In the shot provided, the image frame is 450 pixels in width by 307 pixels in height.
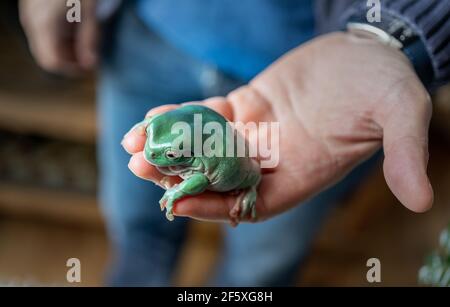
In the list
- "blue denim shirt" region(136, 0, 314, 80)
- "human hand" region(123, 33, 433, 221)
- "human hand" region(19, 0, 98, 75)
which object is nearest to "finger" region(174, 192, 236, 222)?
"human hand" region(123, 33, 433, 221)

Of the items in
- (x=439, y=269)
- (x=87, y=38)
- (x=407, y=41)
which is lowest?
(x=439, y=269)

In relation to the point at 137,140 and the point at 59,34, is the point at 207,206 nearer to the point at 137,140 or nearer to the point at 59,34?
the point at 137,140

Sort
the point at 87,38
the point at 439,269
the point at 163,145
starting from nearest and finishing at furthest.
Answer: the point at 163,145
the point at 439,269
the point at 87,38

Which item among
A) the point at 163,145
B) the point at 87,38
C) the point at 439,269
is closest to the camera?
the point at 163,145

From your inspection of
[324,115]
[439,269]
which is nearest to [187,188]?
[324,115]

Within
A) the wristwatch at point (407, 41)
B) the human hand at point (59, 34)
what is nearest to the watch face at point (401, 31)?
the wristwatch at point (407, 41)

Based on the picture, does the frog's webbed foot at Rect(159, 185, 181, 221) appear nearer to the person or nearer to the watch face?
the person
